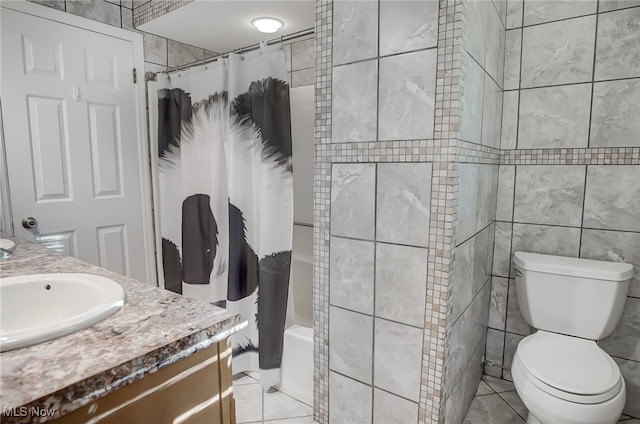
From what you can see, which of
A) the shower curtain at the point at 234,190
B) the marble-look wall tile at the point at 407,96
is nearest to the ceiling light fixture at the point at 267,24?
the shower curtain at the point at 234,190

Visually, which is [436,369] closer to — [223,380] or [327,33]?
[223,380]

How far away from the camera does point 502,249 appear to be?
1920mm

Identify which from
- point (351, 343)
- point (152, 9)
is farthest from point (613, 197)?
point (152, 9)

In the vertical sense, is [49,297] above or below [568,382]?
above

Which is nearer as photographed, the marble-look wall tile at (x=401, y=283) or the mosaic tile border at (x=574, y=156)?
the marble-look wall tile at (x=401, y=283)

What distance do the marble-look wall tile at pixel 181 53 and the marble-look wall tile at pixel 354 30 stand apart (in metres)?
1.61

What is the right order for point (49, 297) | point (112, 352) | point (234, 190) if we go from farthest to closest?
point (234, 190)
point (49, 297)
point (112, 352)

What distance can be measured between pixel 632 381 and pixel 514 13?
1.88m

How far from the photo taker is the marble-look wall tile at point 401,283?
4.37ft

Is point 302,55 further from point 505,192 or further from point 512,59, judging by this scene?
point 505,192

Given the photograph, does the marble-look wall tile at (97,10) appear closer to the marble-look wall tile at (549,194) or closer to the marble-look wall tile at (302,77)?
the marble-look wall tile at (302,77)

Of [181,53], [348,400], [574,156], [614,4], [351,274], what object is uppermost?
[181,53]

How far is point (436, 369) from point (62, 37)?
257cm

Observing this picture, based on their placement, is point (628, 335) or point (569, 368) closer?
point (569, 368)
